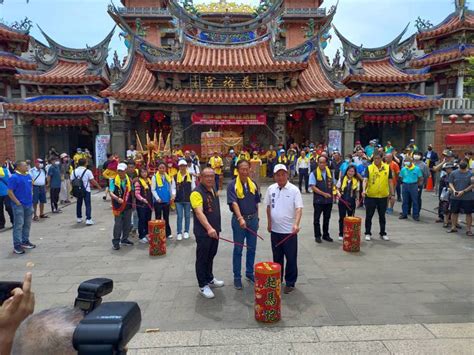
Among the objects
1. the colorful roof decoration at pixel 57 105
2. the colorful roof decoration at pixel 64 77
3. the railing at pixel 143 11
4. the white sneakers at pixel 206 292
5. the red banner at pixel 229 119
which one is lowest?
the white sneakers at pixel 206 292

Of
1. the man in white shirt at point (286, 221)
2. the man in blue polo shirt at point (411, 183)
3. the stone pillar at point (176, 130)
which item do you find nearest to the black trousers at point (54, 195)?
the stone pillar at point (176, 130)

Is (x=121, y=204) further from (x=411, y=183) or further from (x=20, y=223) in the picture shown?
(x=411, y=183)

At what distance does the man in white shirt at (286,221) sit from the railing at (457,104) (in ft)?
53.0

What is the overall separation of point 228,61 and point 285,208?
45.7 feet

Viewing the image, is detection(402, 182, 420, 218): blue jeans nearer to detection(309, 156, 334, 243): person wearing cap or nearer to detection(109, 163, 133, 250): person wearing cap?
detection(309, 156, 334, 243): person wearing cap

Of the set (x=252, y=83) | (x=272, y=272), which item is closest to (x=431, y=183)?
(x=252, y=83)

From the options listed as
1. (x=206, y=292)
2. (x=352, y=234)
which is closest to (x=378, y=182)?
(x=352, y=234)

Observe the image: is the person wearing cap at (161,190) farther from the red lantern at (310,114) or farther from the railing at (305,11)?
the railing at (305,11)

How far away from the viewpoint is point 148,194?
782 cm

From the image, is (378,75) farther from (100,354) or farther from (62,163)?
(100,354)

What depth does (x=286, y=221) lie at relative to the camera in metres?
4.81

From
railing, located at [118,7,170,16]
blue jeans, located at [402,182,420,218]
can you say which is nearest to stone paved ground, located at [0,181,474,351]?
blue jeans, located at [402,182,420,218]

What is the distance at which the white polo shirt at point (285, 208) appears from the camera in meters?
4.81

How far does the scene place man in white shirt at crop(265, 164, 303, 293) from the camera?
4785 millimetres
